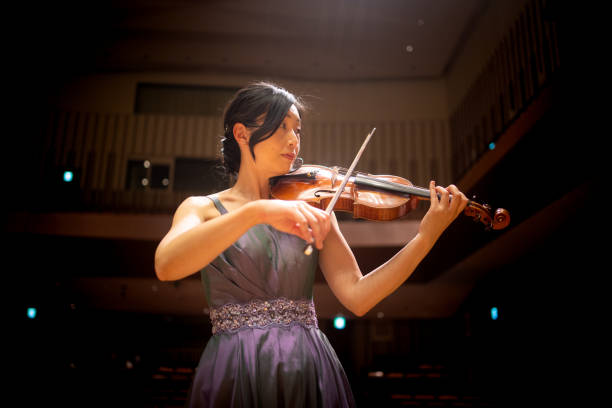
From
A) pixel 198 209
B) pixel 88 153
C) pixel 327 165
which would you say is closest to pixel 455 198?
pixel 198 209

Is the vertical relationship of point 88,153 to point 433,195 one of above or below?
above

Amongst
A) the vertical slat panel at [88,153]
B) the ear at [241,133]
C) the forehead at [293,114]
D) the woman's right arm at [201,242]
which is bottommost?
the woman's right arm at [201,242]

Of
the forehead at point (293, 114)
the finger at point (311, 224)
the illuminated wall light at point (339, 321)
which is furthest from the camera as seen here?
the illuminated wall light at point (339, 321)

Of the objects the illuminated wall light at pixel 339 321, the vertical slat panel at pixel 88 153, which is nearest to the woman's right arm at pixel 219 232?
the vertical slat panel at pixel 88 153

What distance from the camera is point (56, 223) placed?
21.2ft

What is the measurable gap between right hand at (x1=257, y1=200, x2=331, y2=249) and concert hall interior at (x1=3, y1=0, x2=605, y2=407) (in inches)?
128

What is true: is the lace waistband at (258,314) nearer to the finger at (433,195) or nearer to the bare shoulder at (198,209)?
the bare shoulder at (198,209)

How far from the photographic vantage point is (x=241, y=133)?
1645mm

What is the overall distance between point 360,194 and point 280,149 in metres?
0.31

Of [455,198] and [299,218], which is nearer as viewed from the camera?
[299,218]

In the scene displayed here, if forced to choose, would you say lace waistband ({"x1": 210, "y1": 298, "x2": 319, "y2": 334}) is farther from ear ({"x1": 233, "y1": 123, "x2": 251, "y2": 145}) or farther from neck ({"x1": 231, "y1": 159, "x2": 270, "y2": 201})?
ear ({"x1": 233, "y1": 123, "x2": 251, "y2": 145})

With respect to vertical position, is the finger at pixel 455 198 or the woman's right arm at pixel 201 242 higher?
the finger at pixel 455 198

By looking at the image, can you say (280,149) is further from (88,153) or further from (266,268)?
(88,153)

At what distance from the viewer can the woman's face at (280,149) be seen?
1.58 meters
